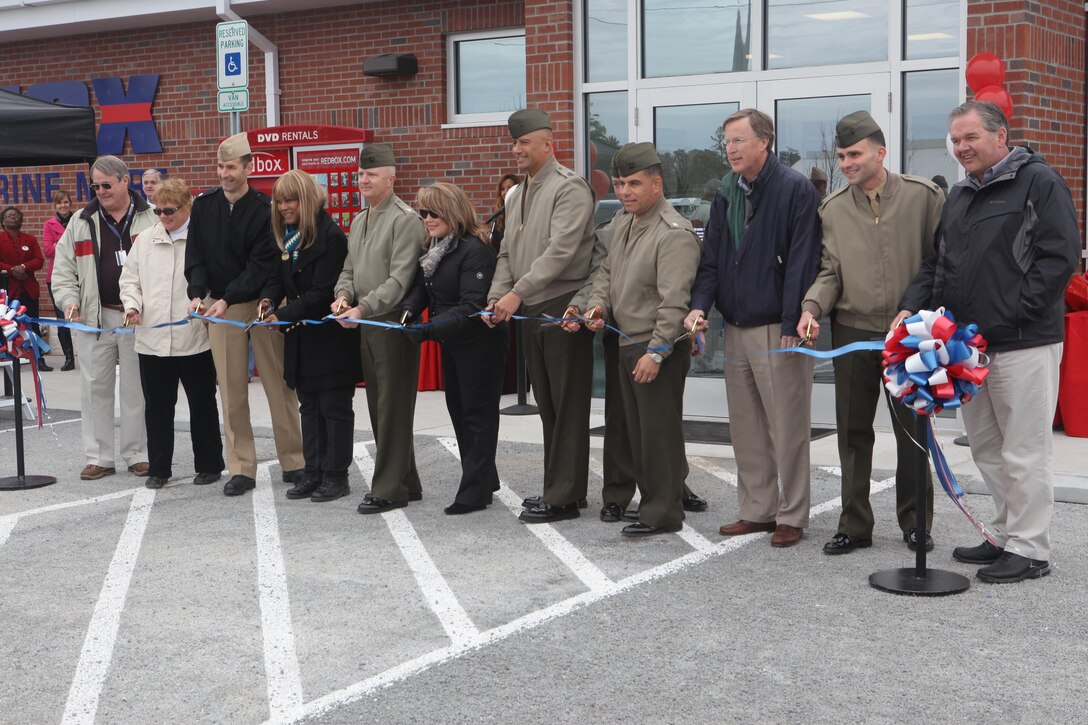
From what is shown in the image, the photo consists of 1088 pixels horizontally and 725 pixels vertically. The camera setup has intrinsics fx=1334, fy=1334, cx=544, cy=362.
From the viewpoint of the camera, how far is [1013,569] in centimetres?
571

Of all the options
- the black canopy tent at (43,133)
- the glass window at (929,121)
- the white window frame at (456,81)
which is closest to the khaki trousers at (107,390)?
the black canopy tent at (43,133)

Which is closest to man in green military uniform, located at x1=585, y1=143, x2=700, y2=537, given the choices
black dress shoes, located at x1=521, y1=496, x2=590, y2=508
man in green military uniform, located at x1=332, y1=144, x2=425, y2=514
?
black dress shoes, located at x1=521, y1=496, x2=590, y2=508

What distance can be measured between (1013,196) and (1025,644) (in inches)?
73.5

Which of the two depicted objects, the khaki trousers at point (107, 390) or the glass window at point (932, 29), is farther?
the glass window at point (932, 29)

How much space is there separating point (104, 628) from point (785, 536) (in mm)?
3134

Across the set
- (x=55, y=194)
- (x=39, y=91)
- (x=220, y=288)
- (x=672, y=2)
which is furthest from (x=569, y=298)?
(x=39, y=91)

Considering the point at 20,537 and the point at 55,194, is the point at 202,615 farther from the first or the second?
the point at 55,194

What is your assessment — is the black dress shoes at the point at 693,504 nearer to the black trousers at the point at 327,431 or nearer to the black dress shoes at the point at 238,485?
the black trousers at the point at 327,431

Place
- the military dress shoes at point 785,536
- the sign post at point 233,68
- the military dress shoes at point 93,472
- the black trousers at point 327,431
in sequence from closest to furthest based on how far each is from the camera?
the military dress shoes at point 785,536 → the black trousers at point 327,431 → the military dress shoes at point 93,472 → the sign post at point 233,68

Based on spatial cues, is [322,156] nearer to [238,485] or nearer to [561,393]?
[238,485]

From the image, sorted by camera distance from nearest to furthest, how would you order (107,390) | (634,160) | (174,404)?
(634,160) → (174,404) → (107,390)

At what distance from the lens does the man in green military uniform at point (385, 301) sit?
740 cm

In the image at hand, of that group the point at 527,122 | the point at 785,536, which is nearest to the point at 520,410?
the point at 527,122

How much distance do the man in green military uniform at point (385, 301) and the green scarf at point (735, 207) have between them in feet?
6.01
